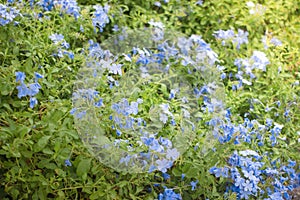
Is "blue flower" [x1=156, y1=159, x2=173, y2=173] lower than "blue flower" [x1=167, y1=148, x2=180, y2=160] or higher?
lower

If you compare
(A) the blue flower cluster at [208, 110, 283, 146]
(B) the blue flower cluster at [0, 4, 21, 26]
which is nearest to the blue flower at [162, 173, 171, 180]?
(A) the blue flower cluster at [208, 110, 283, 146]

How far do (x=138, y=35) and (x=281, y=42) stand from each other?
1.07 m

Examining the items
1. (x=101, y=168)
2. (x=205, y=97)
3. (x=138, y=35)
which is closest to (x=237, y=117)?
(x=205, y=97)

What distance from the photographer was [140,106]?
2.56m

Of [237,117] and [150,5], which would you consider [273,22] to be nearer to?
[150,5]

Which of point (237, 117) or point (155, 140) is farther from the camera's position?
point (237, 117)

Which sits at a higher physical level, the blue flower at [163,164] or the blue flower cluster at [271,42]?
the blue flower cluster at [271,42]

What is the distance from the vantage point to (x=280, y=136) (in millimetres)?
2990

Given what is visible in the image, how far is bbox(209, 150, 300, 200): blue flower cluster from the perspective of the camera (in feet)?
8.39

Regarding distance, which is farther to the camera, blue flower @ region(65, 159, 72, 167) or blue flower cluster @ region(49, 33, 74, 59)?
blue flower cluster @ region(49, 33, 74, 59)

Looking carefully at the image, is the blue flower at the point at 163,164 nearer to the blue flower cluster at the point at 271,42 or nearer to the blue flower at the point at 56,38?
the blue flower at the point at 56,38

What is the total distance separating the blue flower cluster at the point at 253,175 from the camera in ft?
8.39

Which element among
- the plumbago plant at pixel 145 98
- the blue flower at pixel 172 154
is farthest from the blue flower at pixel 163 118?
the blue flower at pixel 172 154

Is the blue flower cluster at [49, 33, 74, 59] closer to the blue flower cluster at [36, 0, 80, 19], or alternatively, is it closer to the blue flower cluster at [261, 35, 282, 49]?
the blue flower cluster at [36, 0, 80, 19]
